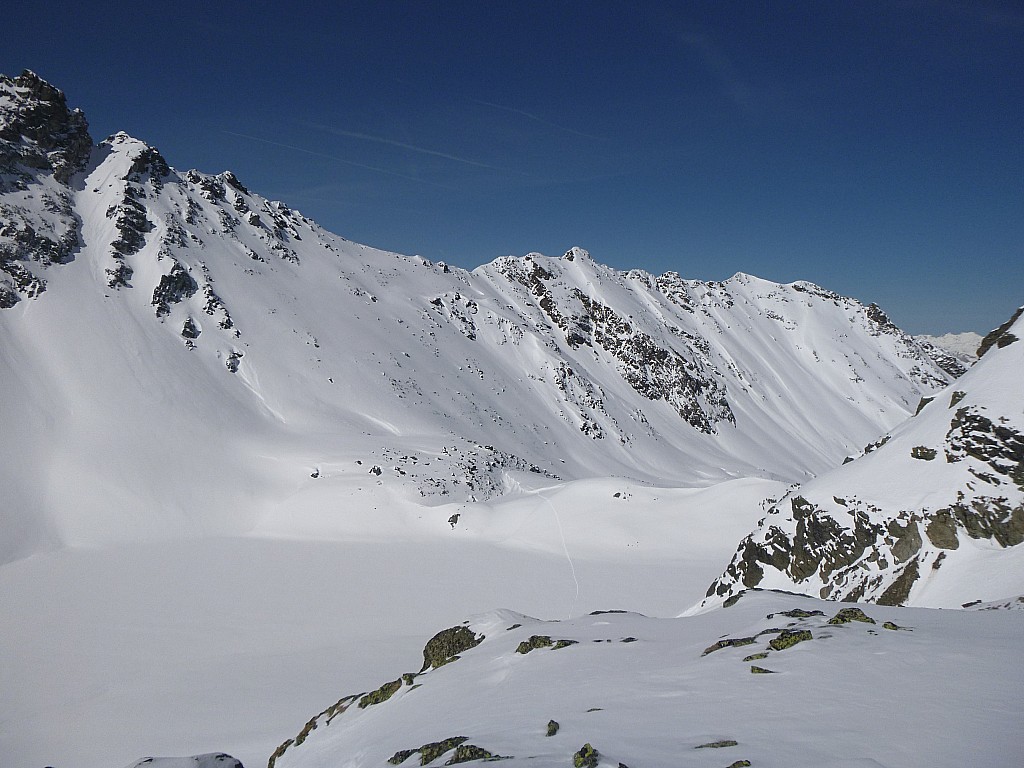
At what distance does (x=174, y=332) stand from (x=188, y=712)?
135ft

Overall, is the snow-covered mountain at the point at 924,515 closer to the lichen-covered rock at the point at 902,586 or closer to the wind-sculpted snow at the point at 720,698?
the lichen-covered rock at the point at 902,586

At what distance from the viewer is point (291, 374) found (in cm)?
5050

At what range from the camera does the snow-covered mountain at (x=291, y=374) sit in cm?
3666

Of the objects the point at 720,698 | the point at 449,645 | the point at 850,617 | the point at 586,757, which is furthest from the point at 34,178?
the point at 850,617

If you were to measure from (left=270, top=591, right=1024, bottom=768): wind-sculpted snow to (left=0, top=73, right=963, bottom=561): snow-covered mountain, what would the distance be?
941 inches

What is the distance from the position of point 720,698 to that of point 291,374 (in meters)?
49.1

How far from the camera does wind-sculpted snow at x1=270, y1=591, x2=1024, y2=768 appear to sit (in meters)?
5.43

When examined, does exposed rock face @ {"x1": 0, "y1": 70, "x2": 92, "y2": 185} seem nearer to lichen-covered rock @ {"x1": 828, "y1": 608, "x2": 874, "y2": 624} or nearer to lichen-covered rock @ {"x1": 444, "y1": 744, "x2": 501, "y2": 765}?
lichen-covered rock @ {"x1": 444, "y1": 744, "x2": 501, "y2": 765}

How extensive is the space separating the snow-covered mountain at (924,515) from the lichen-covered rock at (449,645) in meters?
10.2

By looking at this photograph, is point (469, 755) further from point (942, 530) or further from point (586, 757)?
point (942, 530)

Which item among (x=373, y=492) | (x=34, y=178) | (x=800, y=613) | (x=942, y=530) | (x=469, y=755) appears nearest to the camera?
(x=469, y=755)

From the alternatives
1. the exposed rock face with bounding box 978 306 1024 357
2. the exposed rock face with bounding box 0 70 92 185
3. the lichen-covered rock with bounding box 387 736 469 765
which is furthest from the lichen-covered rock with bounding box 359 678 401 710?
the exposed rock face with bounding box 0 70 92 185

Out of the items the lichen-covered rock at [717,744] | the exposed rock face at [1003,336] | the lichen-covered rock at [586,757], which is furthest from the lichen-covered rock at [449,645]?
the exposed rock face at [1003,336]

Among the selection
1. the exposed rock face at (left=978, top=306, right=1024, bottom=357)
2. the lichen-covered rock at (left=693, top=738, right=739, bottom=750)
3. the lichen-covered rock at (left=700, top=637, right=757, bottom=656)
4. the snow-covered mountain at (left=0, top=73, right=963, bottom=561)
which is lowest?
the lichen-covered rock at (left=700, top=637, right=757, bottom=656)
